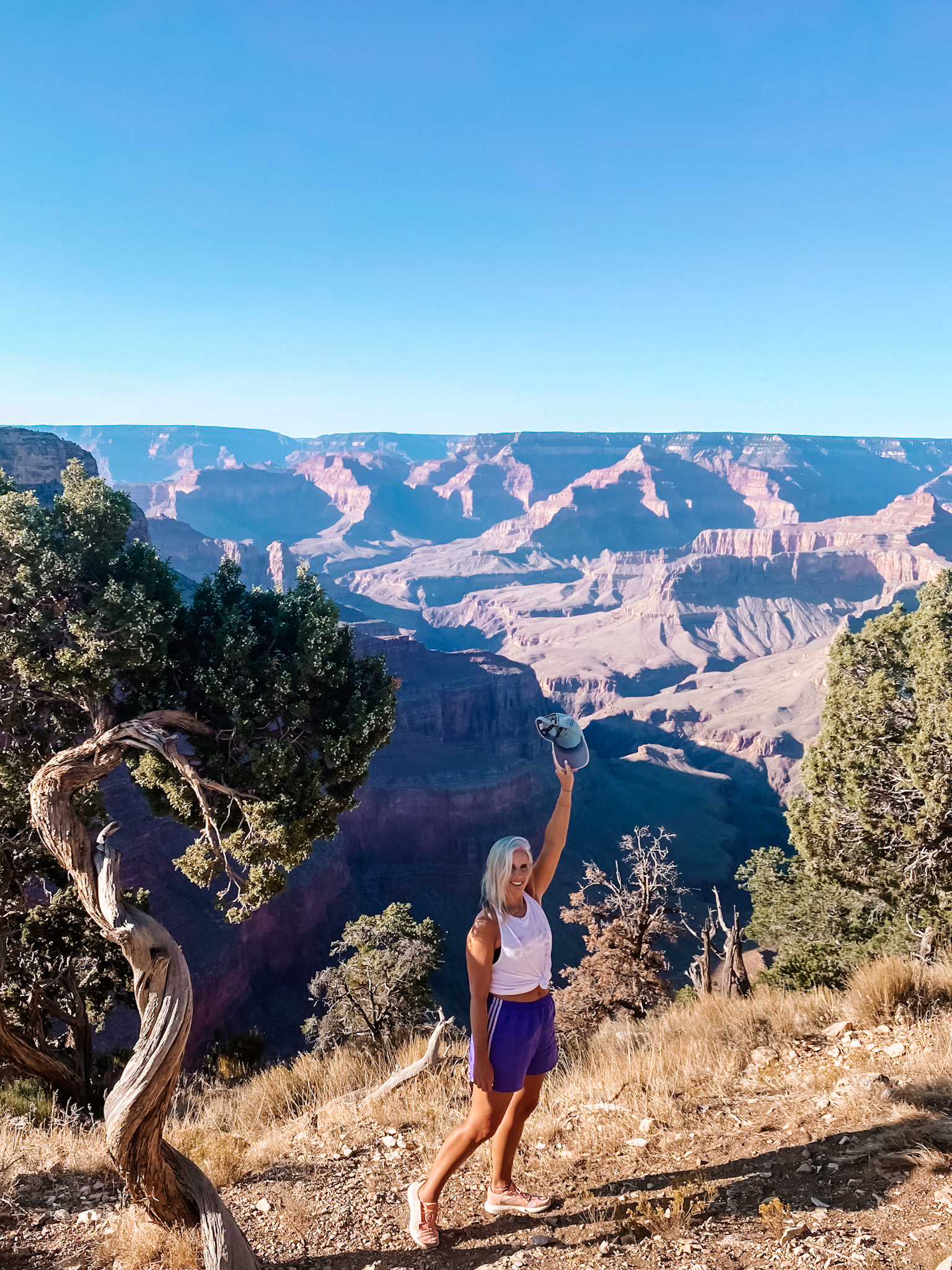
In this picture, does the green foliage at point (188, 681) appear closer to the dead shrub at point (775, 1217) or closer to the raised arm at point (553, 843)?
the raised arm at point (553, 843)

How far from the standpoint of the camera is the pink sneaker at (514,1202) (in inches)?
203

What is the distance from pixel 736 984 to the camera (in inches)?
657

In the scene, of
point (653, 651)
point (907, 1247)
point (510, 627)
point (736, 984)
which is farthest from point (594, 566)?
point (907, 1247)

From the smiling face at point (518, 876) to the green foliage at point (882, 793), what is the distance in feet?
37.7

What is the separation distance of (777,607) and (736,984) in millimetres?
140753

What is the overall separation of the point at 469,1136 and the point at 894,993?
5.84 metres

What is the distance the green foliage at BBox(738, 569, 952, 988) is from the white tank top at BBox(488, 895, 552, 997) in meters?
11.2

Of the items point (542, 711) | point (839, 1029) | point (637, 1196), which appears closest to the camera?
point (637, 1196)

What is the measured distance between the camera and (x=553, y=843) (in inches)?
212

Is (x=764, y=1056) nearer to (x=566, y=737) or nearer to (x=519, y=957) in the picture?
(x=519, y=957)

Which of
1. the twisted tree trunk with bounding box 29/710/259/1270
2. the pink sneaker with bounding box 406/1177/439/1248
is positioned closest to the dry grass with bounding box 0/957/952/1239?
the twisted tree trunk with bounding box 29/710/259/1270

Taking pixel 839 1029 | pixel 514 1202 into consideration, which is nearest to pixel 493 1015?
pixel 514 1202

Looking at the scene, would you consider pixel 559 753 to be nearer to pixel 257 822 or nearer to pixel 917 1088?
pixel 917 1088

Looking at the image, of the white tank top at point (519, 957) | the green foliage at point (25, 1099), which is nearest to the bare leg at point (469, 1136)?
the white tank top at point (519, 957)
